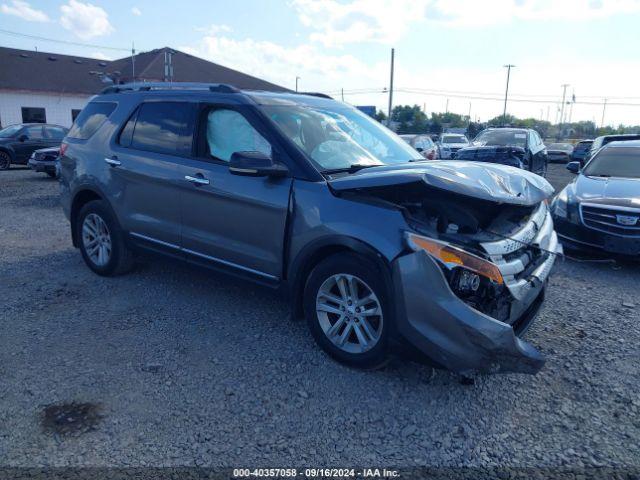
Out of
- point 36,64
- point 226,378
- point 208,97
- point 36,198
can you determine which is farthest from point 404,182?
point 36,64

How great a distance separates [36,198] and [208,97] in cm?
832

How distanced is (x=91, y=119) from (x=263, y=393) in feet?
12.4

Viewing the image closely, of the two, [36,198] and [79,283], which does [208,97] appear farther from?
[36,198]

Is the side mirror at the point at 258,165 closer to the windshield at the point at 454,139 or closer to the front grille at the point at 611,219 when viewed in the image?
the front grille at the point at 611,219

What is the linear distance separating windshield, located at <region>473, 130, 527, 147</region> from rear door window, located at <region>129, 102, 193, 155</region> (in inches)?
389

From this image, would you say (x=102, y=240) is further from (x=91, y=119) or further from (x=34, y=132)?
(x=34, y=132)

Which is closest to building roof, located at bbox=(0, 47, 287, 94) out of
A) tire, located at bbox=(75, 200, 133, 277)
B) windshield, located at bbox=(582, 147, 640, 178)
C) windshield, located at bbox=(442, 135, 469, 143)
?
windshield, located at bbox=(442, 135, 469, 143)

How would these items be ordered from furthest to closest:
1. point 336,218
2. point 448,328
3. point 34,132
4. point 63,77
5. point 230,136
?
point 63,77 → point 34,132 → point 230,136 → point 336,218 → point 448,328

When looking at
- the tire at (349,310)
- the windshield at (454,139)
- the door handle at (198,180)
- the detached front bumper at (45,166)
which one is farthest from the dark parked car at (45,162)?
the windshield at (454,139)

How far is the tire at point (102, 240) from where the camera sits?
5.15m

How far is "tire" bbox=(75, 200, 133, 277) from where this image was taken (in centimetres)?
515

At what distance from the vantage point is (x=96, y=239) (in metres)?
5.41

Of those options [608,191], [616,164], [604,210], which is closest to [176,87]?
[604,210]

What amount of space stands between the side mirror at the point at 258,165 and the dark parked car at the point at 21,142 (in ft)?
53.2
